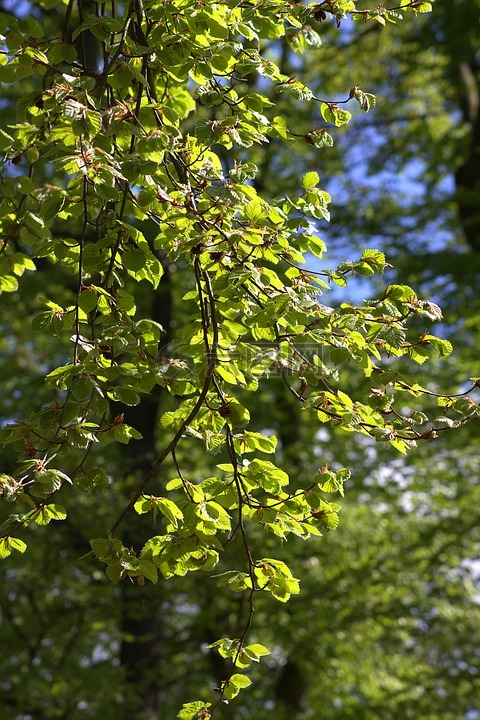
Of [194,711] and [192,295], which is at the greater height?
[192,295]

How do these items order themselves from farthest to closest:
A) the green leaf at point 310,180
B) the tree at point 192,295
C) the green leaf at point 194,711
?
the green leaf at point 310,180
the green leaf at point 194,711
the tree at point 192,295

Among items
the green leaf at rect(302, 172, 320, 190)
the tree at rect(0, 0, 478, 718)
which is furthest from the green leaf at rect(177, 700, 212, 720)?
the green leaf at rect(302, 172, 320, 190)

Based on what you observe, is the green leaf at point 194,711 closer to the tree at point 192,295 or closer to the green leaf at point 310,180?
the tree at point 192,295

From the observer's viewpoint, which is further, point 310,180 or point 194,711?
point 310,180

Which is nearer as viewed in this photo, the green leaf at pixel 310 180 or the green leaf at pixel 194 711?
the green leaf at pixel 194 711

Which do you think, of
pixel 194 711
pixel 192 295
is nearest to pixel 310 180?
pixel 192 295

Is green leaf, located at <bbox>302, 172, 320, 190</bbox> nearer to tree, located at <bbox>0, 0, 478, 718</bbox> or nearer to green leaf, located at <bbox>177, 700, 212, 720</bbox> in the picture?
tree, located at <bbox>0, 0, 478, 718</bbox>

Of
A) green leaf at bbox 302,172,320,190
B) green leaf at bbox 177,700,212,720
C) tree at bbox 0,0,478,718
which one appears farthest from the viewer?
green leaf at bbox 302,172,320,190

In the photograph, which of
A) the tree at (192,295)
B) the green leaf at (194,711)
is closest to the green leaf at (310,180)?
the tree at (192,295)

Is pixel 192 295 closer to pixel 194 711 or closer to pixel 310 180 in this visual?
pixel 310 180

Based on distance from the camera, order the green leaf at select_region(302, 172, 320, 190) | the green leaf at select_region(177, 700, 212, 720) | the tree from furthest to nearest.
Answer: the green leaf at select_region(302, 172, 320, 190)
the green leaf at select_region(177, 700, 212, 720)
the tree

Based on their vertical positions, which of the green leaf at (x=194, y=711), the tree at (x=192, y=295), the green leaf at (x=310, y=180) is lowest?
the green leaf at (x=194, y=711)

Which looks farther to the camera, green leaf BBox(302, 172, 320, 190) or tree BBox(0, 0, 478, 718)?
green leaf BBox(302, 172, 320, 190)

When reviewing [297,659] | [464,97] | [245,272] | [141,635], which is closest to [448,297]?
[464,97]
